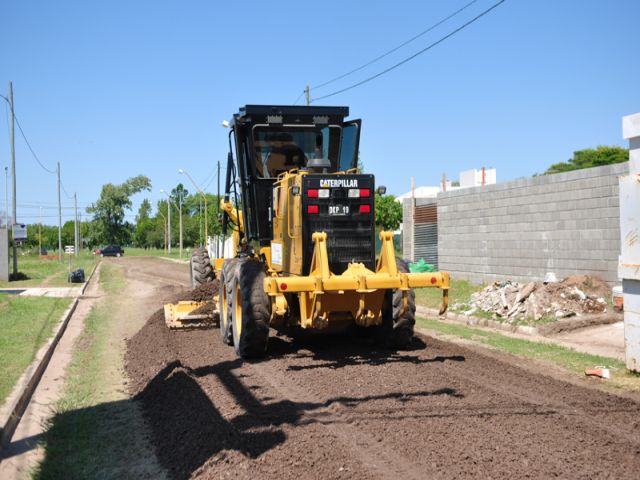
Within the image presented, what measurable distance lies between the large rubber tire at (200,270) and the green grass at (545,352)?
16.5 feet

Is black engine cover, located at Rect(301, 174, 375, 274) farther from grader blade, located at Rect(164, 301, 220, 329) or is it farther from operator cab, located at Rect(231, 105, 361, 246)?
grader blade, located at Rect(164, 301, 220, 329)

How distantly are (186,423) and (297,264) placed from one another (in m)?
3.16

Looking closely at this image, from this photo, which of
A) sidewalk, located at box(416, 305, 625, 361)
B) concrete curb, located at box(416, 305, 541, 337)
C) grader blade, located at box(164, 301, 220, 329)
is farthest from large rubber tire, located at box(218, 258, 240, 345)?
sidewalk, located at box(416, 305, 625, 361)

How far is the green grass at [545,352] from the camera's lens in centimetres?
882

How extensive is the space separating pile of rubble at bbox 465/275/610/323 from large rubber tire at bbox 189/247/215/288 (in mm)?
6105

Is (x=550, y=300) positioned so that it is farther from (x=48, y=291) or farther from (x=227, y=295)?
(x=48, y=291)

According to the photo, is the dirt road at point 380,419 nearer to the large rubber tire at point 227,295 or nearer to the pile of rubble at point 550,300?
the large rubber tire at point 227,295

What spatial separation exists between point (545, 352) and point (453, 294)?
7.26 metres

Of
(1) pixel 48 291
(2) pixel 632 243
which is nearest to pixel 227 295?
(2) pixel 632 243

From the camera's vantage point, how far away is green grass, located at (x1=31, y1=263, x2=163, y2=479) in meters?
6.16

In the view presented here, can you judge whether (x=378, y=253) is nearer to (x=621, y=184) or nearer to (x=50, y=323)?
(x=621, y=184)

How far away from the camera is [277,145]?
1073cm

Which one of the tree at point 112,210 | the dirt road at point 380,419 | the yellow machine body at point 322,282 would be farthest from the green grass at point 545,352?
the tree at point 112,210

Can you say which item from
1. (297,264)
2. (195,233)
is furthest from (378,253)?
(195,233)
